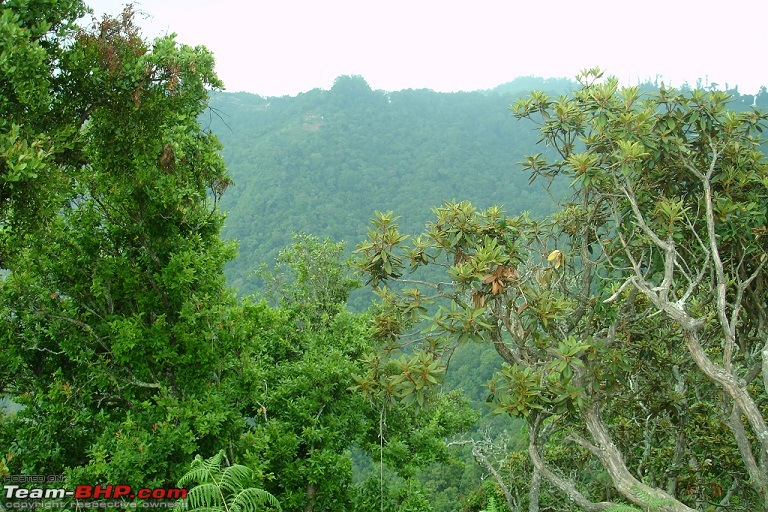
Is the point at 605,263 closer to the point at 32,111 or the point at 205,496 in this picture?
the point at 205,496

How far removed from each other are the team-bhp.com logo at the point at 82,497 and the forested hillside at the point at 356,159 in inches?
1011

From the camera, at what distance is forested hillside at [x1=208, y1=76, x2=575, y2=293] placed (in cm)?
4831

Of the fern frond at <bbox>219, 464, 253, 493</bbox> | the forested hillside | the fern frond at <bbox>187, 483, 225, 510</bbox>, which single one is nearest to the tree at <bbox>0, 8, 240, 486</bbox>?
the fern frond at <bbox>219, 464, 253, 493</bbox>

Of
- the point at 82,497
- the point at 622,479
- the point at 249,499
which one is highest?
the point at 82,497

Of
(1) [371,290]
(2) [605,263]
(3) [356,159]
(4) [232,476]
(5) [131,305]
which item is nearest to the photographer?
(4) [232,476]

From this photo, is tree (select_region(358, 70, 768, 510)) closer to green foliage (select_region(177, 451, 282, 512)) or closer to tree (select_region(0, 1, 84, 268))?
green foliage (select_region(177, 451, 282, 512))

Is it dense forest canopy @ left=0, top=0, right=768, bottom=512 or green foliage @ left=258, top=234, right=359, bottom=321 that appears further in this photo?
green foliage @ left=258, top=234, right=359, bottom=321

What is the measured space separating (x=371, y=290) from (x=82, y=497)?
307 centimetres

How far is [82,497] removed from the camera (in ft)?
16.6

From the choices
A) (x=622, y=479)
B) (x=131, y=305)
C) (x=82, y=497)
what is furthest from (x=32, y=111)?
(x=622, y=479)

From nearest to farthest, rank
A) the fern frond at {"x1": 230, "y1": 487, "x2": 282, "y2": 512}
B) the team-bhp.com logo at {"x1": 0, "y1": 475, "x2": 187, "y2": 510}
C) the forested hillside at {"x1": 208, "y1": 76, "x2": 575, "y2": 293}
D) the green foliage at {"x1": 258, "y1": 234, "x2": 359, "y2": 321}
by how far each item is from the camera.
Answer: the fern frond at {"x1": 230, "y1": 487, "x2": 282, "y2": 512} → the team-bhp.com logo at {"x1": 0, "y1": 475, "x2": 187, "y2": 510} → the green foliage at {"x1": 258, "y1": 234, "x2": 359, "y2": 321} → the forested hillside at {"x1": 208, "y1": 76, "x2": 575, "y2": 293}

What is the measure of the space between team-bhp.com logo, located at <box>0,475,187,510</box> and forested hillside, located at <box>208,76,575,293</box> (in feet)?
84.2

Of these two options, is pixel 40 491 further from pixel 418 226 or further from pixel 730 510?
pixel 418 226

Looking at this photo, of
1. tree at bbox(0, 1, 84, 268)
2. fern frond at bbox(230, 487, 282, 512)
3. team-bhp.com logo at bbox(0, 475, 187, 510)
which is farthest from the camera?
team-bhp.com logo at bbox(0, 475, 187, 510)
